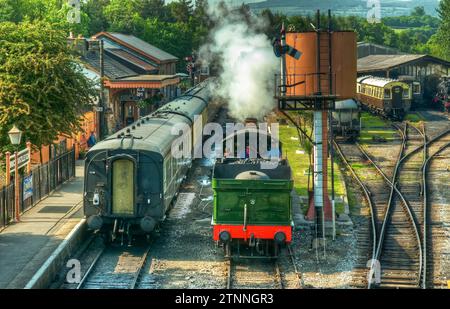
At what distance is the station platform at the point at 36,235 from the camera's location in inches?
591

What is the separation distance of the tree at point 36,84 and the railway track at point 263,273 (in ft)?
32.3

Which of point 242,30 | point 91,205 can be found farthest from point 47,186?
point 242,30

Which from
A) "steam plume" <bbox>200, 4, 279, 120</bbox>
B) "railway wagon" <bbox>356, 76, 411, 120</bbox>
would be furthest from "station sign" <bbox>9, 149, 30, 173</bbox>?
"railway wagon" <bbox>356, 76, 411, 120</bbox>

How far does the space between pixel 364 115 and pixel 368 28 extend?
5610 cm

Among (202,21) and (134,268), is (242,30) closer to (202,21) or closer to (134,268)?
(134,268)

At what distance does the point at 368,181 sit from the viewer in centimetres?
2784

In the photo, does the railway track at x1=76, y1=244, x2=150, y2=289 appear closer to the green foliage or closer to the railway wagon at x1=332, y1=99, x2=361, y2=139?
the railway wagon at x1=332, y1=99, x2=361, y2=139

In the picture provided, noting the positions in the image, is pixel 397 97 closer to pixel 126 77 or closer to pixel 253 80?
pixel 126 77

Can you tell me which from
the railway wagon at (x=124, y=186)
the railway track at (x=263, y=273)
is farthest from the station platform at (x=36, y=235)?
the railway track at (x=263, y=273)

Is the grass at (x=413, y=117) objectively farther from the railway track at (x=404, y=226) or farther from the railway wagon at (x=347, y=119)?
the railway track at (x=404, y=226)

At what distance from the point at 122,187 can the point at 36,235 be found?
285 centimetres

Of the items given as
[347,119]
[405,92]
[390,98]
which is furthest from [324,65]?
[405,92]

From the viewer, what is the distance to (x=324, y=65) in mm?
20016

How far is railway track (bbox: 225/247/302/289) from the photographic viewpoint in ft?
49.3
